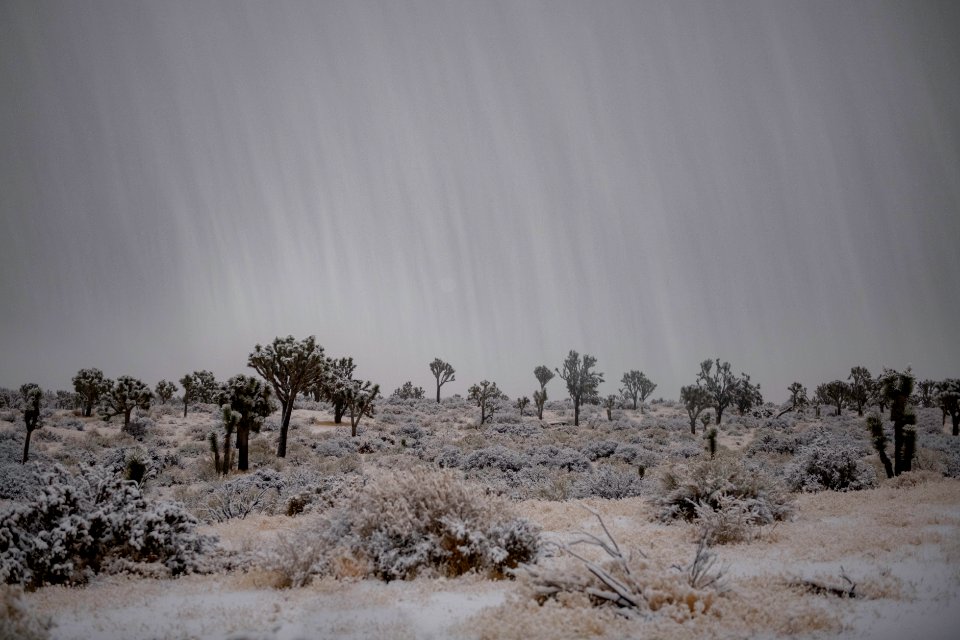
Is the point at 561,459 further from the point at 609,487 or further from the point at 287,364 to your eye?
the point at 287,364

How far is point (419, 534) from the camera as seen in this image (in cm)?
643

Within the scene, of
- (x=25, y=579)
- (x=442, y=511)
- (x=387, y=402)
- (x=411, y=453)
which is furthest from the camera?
(x=387, y=402)

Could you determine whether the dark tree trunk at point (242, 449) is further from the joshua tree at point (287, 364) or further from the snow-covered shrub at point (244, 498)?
the snow-covered shrub at point (244, 498)

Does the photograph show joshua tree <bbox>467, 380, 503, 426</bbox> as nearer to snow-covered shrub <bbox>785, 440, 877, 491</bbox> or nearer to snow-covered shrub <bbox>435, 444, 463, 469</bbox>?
snow-covered shrub <bbox>435, 444, 463, 469</bbox>

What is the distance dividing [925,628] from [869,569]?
71.1 inches

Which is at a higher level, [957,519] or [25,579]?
[25,579]

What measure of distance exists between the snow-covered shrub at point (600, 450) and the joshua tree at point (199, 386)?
34.7m

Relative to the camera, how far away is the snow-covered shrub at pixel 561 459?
22062mm

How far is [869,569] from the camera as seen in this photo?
5.78 metres

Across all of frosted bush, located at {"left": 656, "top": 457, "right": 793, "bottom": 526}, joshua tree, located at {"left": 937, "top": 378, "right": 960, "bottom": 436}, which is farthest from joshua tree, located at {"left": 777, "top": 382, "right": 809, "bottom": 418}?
frosted bush, located at {"left": 656, "top": 457, "right": 793, "bottom": 526}

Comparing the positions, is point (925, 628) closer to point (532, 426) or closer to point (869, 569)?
Result: point (869, 569)

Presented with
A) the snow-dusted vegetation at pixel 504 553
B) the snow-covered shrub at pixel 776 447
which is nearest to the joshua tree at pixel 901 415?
the snow-dusted vegetation at pixel 504 553

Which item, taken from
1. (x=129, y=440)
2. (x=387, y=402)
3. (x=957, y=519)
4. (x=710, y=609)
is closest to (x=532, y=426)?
(x=387, y=402)

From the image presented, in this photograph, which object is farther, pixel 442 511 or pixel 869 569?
pixel 442 511
